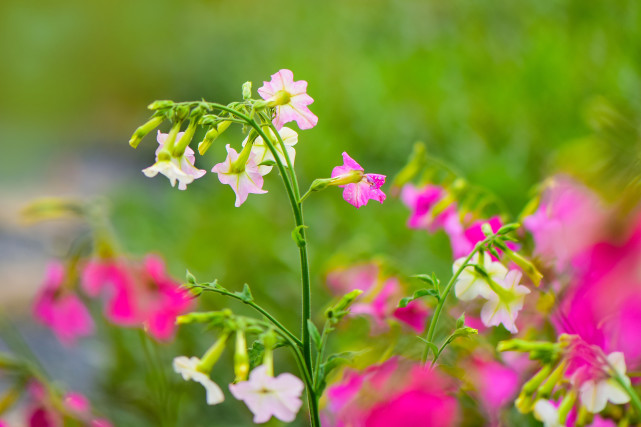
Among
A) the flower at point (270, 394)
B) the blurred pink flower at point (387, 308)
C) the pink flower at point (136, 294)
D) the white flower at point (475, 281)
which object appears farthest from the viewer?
the pink flower at point (136, 294)

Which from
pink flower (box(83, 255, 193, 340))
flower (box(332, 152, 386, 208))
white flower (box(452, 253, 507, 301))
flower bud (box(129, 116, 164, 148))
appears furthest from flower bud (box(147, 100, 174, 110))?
pink flower (box(83, 255, 193, 340))

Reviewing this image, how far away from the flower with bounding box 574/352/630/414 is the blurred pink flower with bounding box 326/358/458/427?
0.09 m

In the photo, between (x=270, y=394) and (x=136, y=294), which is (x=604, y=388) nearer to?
(x=270, y=394)

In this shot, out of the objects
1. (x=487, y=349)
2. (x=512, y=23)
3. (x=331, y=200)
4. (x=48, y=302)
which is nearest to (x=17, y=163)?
(x=512, y=23)

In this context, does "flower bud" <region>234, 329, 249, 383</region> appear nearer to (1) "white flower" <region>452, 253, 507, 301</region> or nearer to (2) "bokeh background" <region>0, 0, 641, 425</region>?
(1) "white flower" <region>452, 253, 507, 301</region>

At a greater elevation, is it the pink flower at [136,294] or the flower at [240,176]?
the pink flower at [136,294]

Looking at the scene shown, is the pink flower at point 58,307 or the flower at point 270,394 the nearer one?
the flower at point 270,394

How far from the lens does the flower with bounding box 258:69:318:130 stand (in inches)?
22.1

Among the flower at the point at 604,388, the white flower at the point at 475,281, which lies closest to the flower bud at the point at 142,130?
the white flower at the point at 475,281

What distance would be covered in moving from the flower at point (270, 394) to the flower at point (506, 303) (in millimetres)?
168

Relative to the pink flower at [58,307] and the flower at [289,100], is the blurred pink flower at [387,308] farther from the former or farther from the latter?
the pink flower at [58,307]

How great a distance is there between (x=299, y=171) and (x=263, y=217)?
0.30 meters

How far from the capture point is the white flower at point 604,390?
0.48 meters

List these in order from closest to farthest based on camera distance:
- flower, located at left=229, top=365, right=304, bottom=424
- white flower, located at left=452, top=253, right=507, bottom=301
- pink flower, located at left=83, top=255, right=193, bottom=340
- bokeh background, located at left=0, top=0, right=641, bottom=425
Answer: flower, located at left=229, top=365, right=304, bottom=424 < white flower, located at left=452, top=253, right=507, bottom=301 < pink flower, located at left=83, top=255, right=193, bottom=340 < bokeh background, located at left=0, top=0, right=641, bottom=425
